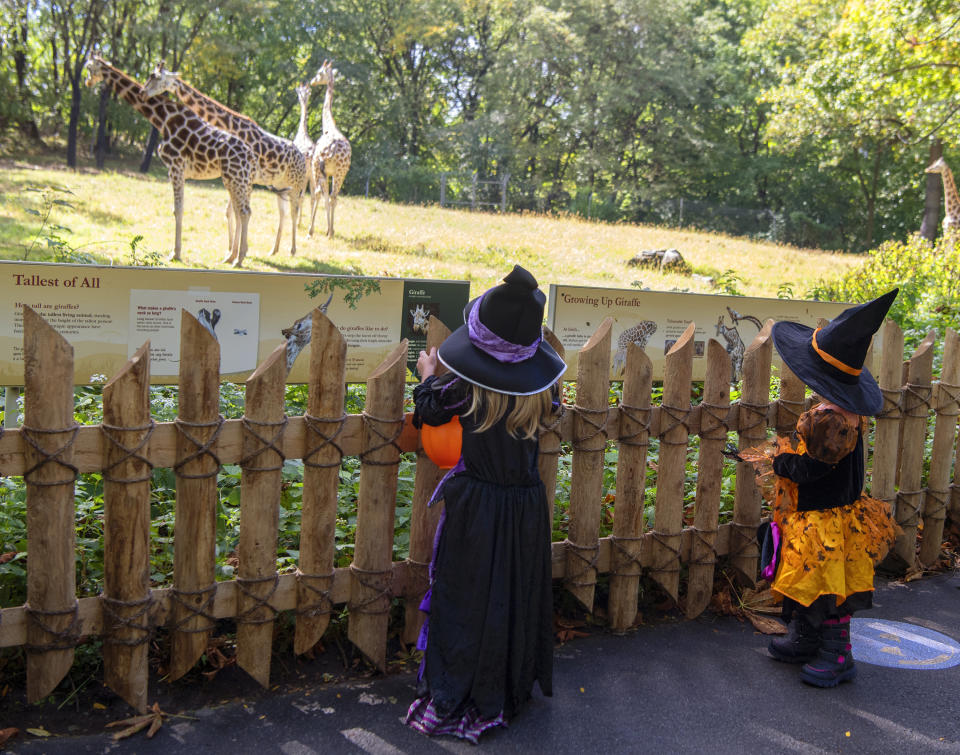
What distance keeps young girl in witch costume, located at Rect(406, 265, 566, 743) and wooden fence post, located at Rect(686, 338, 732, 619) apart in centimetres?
128

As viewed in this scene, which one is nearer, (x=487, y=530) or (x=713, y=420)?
(x=487, y=530)

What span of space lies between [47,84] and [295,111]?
1013 cm

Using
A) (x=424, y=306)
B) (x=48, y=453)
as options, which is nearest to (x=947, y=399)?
(x=424, y=306)

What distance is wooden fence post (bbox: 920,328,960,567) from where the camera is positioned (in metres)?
5.13

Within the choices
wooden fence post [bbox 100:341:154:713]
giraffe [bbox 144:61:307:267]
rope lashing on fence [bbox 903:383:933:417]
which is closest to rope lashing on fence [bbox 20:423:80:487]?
wooden fence post [bbox 100:341:154:713]

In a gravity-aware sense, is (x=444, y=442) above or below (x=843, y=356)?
below

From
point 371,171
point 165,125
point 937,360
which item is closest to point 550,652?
point 937,360

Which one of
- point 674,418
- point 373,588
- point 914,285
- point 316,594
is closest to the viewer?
point 316,594

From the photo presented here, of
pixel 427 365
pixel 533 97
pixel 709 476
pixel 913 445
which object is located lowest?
pixel 709 476

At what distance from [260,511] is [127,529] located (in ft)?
1.52

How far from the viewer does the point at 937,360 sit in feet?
25.5

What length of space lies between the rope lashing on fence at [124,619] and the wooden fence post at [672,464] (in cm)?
235

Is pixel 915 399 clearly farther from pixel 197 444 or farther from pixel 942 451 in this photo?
pixel 197 444

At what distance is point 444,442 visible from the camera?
3.13 metres
